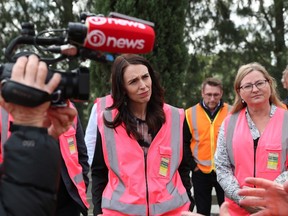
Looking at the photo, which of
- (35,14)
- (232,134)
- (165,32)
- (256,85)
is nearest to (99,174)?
(232,134)

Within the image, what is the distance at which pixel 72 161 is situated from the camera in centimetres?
333

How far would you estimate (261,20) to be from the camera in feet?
41.3

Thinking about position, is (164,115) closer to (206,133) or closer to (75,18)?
(206,133)

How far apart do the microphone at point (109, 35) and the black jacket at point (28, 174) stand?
0.32 metres

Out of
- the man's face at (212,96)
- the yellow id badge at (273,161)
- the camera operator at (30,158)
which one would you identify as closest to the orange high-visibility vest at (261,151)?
the yellow id badge at (273,161)

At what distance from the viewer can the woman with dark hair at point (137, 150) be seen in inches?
108

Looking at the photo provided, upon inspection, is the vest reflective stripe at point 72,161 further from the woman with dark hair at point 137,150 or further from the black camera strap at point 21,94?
the black camera strap at point 21,94

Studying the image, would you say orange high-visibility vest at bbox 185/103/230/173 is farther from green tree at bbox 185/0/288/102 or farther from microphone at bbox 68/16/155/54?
green tree at bbox 185/0/288/102

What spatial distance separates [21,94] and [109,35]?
0.33 m

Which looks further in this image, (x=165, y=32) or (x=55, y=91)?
(x=165, y=32)

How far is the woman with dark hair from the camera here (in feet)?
9.00

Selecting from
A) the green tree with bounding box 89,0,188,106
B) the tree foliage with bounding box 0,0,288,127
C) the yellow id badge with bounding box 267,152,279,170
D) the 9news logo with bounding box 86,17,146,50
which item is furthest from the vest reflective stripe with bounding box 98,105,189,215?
the tree foliage with bounding box 0,0,288,127

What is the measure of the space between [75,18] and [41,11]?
89 centimetres

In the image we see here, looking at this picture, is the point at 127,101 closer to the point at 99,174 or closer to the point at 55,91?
the point at 99,174
